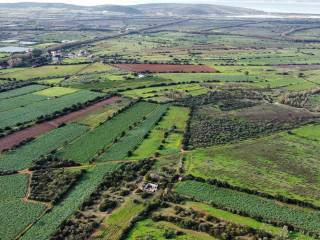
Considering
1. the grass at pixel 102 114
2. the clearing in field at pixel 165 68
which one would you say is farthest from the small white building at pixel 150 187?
the clearing in field at pixel 165 68

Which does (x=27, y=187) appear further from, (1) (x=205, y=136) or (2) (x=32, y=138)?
(1) (x=205, y=136)

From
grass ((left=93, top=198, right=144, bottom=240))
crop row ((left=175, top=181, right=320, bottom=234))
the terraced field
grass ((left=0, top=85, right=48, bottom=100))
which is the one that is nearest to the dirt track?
the terraced field

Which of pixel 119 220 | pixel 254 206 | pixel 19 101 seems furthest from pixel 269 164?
pixel 19 101

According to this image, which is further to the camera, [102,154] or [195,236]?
[102,154]

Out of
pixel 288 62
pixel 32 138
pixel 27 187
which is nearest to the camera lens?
pixel 27 187

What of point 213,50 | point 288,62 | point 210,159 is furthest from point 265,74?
point 210,159

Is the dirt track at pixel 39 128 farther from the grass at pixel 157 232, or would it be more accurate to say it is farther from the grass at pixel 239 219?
the grass at pixel 239 219
